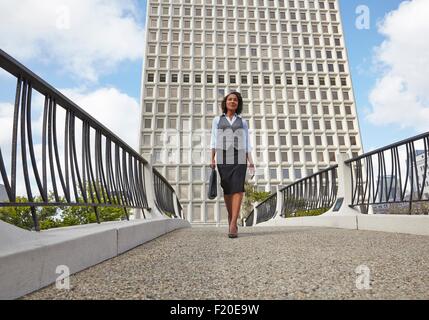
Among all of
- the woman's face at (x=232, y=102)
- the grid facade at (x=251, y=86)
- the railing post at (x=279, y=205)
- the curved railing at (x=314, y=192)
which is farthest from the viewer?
the grid facade at (x=251, y=86)

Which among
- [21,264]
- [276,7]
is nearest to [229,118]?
[21,264]

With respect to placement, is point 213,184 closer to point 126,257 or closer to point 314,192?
point 126,257

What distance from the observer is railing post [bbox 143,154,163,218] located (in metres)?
5.43

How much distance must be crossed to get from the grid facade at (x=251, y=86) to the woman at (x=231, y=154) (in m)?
36.3

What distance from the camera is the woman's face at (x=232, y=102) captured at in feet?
14.6

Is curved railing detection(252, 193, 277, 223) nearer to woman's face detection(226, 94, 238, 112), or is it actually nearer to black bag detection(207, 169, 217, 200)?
black bag detection(207, 169, 217, 200)

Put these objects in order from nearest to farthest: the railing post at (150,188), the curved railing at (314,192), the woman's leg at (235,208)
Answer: the woman's leg at (235,208) < the railing post at (150,188) < the curved railing at (314,192)

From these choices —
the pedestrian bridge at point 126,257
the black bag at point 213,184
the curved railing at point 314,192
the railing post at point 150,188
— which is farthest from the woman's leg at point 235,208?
the curved railing at point 314,192

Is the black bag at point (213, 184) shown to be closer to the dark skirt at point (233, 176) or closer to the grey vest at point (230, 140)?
the dark skirt at point (233, 176)

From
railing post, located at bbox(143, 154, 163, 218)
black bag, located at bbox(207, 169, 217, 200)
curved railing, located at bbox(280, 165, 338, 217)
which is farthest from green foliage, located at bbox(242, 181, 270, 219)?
black bag, located at bbox(207, 169, 217, 200)

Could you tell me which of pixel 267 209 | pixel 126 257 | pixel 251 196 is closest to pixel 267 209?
pixel 267 209

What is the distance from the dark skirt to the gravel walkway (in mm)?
1490

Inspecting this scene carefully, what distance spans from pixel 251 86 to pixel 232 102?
4376 centimetres
